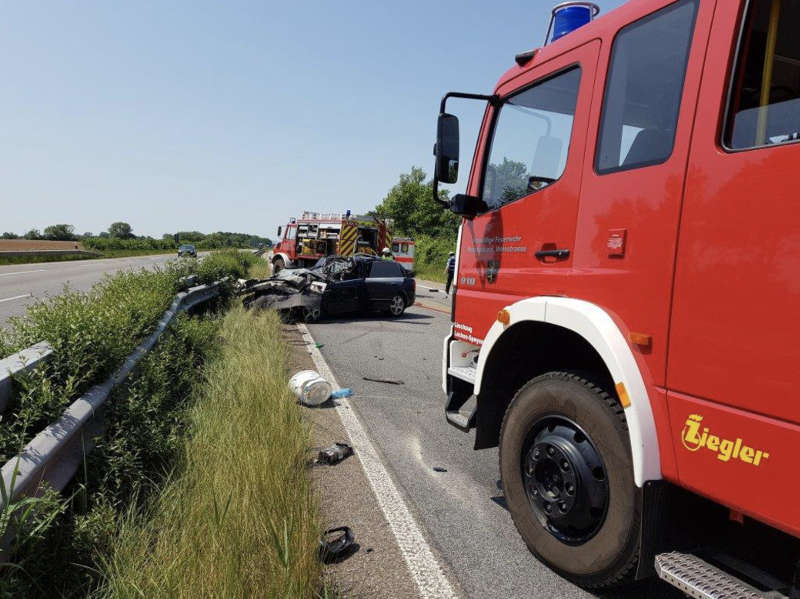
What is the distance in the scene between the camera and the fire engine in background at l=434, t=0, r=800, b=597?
1.74m

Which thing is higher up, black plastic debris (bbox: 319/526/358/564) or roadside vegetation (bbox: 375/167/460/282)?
roadside vegetation (bbox: 375/167/460/282)

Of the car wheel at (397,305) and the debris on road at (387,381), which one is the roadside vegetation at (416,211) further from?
the debris on road at (387,381)

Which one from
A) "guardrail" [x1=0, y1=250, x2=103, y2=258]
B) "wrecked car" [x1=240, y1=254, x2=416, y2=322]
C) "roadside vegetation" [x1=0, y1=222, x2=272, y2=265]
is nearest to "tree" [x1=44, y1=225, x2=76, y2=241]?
"roadside vegetation" [x1=0, y1=222, x2=272, y2=265]

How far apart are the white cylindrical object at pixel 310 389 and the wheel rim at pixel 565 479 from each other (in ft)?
9.97

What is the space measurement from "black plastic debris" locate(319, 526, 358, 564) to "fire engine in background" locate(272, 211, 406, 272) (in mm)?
21358

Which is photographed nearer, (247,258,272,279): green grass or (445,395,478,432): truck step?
(445,395,478,432): truck step

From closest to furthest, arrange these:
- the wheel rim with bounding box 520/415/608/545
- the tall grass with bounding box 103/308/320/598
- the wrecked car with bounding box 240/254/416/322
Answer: the tall grass with bounding box 103/308/320/598
the wheel rim with bounding box 520/415/608/545
the wrecked car with bounding box 240/254/416/322

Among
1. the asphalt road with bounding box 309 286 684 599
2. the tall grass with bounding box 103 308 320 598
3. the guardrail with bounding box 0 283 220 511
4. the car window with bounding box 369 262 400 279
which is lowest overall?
the asphalt road with bounding box 309 286 684 599

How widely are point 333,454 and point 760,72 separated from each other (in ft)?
11.3

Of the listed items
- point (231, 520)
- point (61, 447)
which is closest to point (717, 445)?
point (231, 520)

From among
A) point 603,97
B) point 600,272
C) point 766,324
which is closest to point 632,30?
point 603,97

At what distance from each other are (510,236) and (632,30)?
1.26 meters

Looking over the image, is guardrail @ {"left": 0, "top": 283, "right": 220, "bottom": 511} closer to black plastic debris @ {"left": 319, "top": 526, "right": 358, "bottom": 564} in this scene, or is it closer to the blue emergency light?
black plastic debris @ {"left": 319, "top": 526, "right": 358, "bottom": 564}

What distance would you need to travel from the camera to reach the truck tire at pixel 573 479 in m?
2.28
